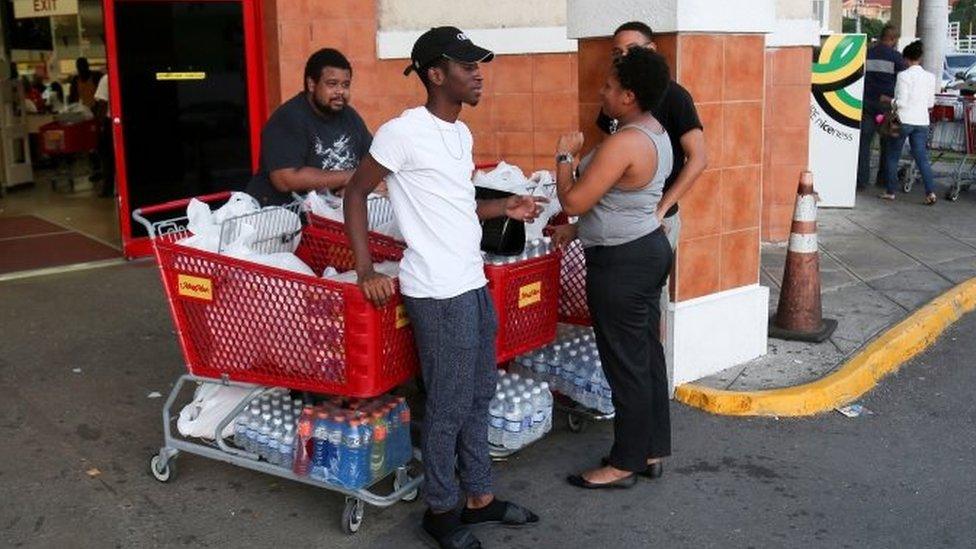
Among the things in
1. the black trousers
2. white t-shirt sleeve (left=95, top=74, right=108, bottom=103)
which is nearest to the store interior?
white t-shirt sleeve (left=95, top=74, right=108, bottom=103)

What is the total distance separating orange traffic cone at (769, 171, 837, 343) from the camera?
273 inches

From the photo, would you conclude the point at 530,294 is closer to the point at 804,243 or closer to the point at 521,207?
the point at 521,207

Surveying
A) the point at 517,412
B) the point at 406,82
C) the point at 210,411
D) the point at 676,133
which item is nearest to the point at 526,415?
the point at 517,412

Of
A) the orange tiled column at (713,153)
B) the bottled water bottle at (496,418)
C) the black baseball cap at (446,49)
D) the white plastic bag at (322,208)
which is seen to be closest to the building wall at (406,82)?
the orange tiled column at (713,153)

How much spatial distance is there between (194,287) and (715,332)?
3096 mm

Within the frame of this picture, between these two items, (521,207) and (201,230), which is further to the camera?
(201,230)

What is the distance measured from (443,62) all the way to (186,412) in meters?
2.15

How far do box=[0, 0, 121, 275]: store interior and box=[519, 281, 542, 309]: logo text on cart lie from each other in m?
5.93

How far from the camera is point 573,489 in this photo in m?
5.04

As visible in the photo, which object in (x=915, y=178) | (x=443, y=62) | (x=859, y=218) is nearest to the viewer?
(x=443, y=62)

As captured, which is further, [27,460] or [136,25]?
[136,25]

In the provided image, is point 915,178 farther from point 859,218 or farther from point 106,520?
point 106,520

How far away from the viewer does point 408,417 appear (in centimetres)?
475

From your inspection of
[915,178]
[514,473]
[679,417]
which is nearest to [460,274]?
[514,473]
